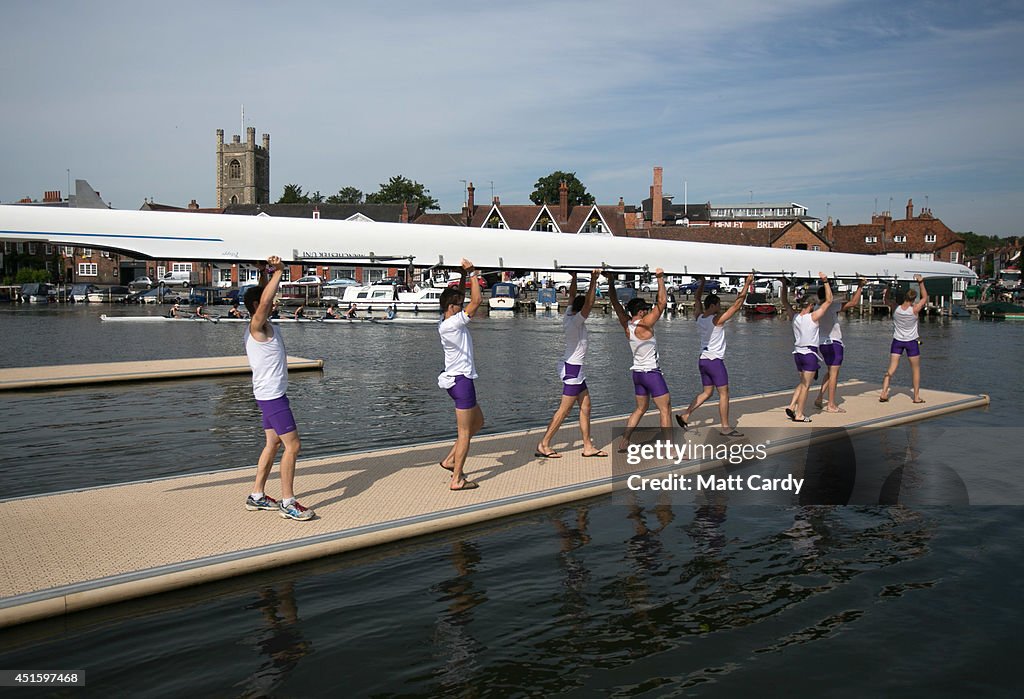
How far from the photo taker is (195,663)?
580cm

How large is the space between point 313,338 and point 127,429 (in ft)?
86.4

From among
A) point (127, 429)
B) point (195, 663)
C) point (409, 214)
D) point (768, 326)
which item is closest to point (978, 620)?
point (195, 663)

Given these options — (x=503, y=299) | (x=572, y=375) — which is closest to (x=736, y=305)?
(x=572, y=375)

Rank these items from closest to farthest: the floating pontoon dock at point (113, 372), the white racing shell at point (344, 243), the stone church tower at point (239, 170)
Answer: the white racing shell at point (344, 243)
the floating pontoon dock at point (113, 372)
the stone church tower at point (239, 170)

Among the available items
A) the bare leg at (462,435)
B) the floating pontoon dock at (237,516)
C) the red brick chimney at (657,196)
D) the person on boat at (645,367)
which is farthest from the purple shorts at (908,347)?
the red brick chimney at (657,196)

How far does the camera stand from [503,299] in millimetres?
66562

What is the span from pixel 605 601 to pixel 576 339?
417 centimetres

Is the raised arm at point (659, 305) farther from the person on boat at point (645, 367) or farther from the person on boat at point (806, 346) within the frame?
the person on boat at point (806, 346)

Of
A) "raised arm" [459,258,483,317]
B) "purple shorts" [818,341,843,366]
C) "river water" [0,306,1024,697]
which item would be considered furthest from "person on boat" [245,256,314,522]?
"purple shorts" [818,341,843,366]

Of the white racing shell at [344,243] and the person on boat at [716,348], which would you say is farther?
the person on boat at [716,348]

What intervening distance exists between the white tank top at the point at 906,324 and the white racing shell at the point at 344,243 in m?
3.78

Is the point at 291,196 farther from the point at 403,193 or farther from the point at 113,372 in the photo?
the point at 113,372

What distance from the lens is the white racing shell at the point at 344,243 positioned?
918 cm

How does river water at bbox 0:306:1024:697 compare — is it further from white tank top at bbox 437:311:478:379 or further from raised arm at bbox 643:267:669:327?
raised arm at bbox 643:267:669:327
